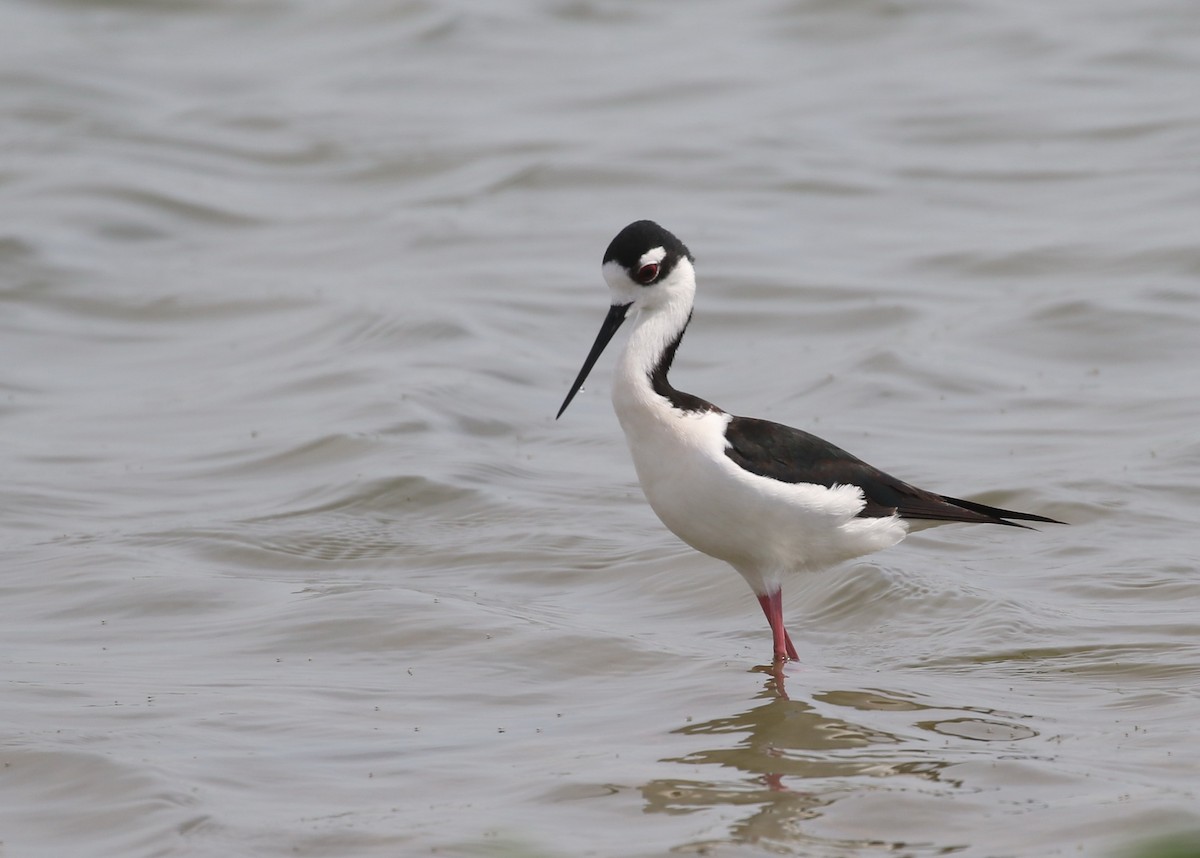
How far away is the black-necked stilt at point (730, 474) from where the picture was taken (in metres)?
6.46

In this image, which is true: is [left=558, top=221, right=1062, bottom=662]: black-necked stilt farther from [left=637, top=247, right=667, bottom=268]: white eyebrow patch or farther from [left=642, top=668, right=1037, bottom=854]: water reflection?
[left=642, top=668, right=1037, bottom=854]: water reflection

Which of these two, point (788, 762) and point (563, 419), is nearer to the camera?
point (788, 762)

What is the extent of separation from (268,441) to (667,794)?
205 inches

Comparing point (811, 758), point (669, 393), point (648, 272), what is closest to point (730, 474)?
point (669, 393)

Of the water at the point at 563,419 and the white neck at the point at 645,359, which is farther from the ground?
the white neck at the point at 645,359

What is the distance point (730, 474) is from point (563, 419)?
14.4 ft

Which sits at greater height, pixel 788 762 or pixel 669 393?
pixel 669 393

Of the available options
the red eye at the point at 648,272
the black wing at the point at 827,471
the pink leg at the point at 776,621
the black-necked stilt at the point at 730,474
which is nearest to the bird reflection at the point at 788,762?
the pink leg at the point at 776,621

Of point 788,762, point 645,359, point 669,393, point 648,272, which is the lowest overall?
point 788,762

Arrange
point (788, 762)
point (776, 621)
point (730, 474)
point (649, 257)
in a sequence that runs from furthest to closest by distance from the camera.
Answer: point (776, 621), point (649, 257), point (730, 474), point (788, 762)

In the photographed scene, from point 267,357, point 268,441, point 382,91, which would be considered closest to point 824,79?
point 382,91

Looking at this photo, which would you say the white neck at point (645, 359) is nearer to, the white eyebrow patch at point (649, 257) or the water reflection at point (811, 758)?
the white eyebrow patch at point (649, 257)

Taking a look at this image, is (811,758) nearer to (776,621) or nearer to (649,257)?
(776,621)

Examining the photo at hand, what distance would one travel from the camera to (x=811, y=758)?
5805 millimetres
